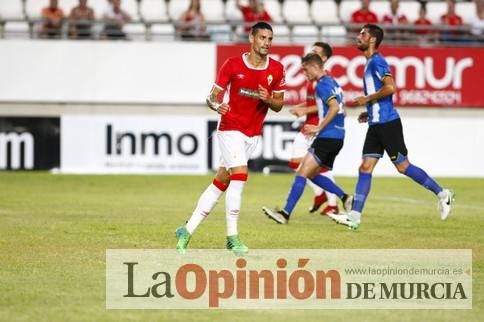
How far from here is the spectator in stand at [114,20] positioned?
1088 inches

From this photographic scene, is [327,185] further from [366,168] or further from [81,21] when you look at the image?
[81,21]

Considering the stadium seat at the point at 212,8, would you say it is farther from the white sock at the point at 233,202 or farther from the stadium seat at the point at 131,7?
the white sock at the point at 233,202

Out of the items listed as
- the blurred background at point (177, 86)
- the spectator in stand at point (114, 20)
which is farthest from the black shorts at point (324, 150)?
the spectator in stand at point (114, 20)

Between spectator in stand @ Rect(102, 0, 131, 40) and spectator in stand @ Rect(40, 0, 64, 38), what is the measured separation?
1.04 metres

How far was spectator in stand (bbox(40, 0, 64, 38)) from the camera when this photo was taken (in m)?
27.6

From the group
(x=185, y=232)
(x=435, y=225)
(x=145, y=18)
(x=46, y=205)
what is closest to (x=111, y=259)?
(x=185, y=232)

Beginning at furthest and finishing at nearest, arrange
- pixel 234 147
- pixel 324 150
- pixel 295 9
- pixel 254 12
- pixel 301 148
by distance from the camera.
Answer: pixel 295 9
pixel 254 12
pixel 301 148
pixel 324 150
pixel 234 147

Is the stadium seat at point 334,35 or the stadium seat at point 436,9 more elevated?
the stadium seat at point 436,9

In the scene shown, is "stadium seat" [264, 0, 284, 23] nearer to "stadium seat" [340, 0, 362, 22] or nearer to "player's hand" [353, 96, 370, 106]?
"stadium seat" [340, 0, 362, 22]

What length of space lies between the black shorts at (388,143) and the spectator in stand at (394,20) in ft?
44.3

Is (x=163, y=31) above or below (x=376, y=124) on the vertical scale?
above

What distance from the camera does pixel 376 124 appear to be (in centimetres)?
1498

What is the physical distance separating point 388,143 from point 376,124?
28cm

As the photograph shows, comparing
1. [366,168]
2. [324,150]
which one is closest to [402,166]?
[366,168]
